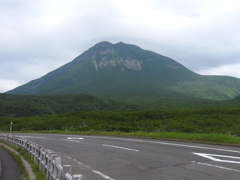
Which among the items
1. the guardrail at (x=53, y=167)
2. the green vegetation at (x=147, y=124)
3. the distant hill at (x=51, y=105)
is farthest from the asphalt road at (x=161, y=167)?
the distant hill at (x=51, y=105)

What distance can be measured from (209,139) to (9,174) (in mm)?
11182

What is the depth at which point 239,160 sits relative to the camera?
27.5 feet

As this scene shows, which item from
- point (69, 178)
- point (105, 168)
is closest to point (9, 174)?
point (105, 168)

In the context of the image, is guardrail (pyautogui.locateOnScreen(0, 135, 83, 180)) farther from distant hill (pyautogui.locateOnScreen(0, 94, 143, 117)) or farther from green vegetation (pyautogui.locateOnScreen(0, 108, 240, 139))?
distant hill (pyautogui.locateOnScreen(0, 94, 143, 117))

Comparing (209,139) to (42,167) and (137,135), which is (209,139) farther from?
(42,167)

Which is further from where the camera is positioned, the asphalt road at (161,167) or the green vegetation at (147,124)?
the green vegetation at (147,124)

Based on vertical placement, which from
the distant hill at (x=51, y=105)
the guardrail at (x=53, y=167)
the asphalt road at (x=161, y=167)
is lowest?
the asphalt road at (x=161, y=167)

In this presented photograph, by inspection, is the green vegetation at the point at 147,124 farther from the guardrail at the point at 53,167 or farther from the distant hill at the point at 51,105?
the distant hill at the point at 51,105

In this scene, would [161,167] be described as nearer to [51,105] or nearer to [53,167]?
[53,167]

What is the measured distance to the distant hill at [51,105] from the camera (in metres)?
103

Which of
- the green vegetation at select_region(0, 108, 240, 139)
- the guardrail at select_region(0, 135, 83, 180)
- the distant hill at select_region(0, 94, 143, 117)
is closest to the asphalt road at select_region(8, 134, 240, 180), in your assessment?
the guardrail at select_region(0, 135, 83, 180)

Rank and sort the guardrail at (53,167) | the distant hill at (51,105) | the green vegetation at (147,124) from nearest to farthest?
the guardrail at (53,167) < the green vegetation at (147,124) < the distant hill at (51,105)

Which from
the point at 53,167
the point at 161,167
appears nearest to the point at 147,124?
the point at 161,167

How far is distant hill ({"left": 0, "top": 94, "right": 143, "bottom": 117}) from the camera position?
10284cm
